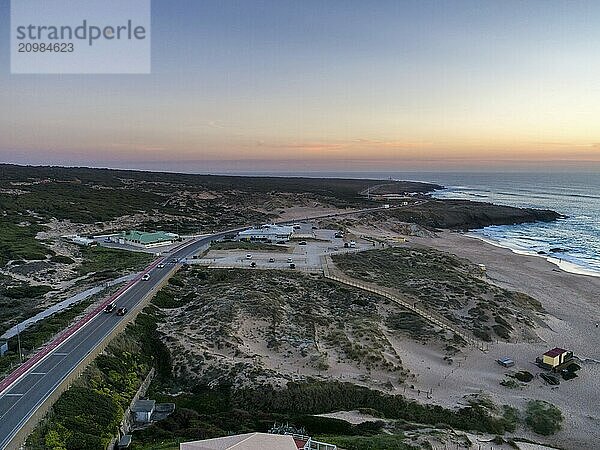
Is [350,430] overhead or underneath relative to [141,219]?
underneath

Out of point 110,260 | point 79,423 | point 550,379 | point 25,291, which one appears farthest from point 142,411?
point 110,260

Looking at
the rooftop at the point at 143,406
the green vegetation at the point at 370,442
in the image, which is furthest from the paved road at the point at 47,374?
the green vegetation at the point at 370,442

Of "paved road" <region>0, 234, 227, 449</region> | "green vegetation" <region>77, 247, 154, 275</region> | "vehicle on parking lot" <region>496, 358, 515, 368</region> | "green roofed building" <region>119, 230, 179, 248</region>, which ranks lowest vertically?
"vehicle on parking lot" <region>496, 358, 515, 368</region>

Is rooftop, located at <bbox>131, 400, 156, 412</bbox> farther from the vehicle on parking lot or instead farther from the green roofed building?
the green roofed building

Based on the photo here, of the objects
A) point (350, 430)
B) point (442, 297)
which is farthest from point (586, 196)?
point (350, 430)

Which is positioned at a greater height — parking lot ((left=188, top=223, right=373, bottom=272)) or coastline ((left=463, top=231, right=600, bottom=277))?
parking lot ((left=188, top=223, right=373, bottom=272))

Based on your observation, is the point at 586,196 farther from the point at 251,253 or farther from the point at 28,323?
the point at 28,323

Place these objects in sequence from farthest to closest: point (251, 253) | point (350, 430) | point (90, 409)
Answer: point (251, 253) < point (350, 430) < point (90, 409)

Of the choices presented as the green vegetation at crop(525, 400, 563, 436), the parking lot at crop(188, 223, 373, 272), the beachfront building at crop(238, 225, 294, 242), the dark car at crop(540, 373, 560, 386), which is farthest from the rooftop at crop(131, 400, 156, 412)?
the beachfront building at crop(238, 225, 294, 242)
